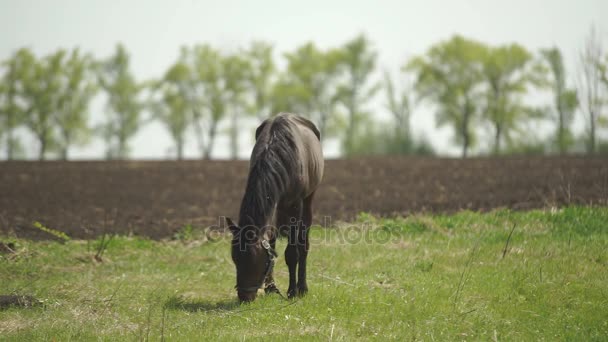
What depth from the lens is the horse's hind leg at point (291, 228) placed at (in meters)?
8.31

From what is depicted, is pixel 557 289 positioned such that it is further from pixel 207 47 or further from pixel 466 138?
pixel 207 47

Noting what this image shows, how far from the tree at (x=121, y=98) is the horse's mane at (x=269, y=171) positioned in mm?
49295

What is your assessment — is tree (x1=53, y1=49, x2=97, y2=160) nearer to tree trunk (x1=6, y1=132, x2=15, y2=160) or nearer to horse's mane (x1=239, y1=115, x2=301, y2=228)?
tree trunk (x1=6, y1=132, x2=15, y2=160)

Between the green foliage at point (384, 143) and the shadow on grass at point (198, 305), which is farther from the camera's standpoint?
the green foliage at point (384, 143)

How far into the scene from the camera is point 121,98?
5447 cm

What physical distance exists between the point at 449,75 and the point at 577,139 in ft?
41.2

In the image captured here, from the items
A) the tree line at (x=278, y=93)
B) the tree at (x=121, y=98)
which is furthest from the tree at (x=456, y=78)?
the tree at (x=121, y=98)

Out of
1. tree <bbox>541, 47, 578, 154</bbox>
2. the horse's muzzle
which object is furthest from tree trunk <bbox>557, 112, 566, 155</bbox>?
the horse's muzzle

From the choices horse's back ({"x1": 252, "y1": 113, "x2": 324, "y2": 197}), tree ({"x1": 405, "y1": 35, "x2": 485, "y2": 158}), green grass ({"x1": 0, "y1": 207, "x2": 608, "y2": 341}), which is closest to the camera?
green grass ({"x1": 0, "y1": 207, "x2": 608, "y2": 341})

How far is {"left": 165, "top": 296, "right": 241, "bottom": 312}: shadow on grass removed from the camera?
24.8 feet

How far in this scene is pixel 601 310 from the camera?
7215 mm

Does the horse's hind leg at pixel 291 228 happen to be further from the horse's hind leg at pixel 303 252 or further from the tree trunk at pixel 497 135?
the tree trunk at pixel 497 135

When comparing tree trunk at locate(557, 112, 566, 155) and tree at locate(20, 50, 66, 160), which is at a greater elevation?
tree at locate(20, 50, 66, 160)

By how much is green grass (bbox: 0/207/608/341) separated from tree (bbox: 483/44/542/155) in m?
39.2
